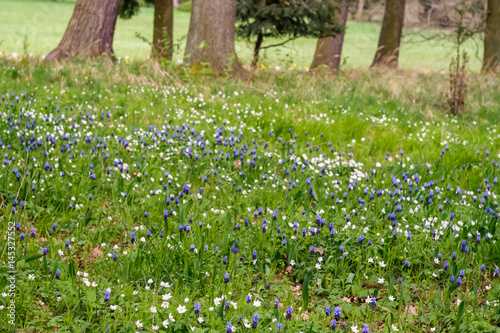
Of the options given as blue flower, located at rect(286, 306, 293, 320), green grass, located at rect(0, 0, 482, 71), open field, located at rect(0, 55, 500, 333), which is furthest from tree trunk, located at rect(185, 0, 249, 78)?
green grass, located at rect(0, 0, 482, 71)

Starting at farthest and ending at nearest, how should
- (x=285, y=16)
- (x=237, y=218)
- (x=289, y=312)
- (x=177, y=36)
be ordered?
1. (x=177, y=36)
2. (x=285, y=16)
3. (x=237, y=218)
4. (x=289, y=312)

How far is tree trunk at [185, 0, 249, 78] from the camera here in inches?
368

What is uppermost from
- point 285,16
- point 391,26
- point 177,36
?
point 391,26

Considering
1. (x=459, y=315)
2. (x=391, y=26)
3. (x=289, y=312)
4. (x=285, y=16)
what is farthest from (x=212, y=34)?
(x=391, y=26)

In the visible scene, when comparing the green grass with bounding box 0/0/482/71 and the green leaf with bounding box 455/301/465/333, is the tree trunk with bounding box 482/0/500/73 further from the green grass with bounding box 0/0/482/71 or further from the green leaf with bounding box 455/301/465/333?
the green leaf with bounding box 455/301/465/333

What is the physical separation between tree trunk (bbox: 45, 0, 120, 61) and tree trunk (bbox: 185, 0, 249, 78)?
205 centimetres

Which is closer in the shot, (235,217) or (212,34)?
(235,217)

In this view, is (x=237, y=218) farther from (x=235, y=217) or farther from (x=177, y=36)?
(x=177, y=36)

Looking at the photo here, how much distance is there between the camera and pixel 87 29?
1037 cm

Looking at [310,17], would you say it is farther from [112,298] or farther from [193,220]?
[112,298]

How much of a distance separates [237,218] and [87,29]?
7.61m

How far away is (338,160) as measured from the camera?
5797mm

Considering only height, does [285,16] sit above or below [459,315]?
above

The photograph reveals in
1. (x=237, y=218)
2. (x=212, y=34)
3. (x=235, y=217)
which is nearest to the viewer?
(x=235, y=217)
